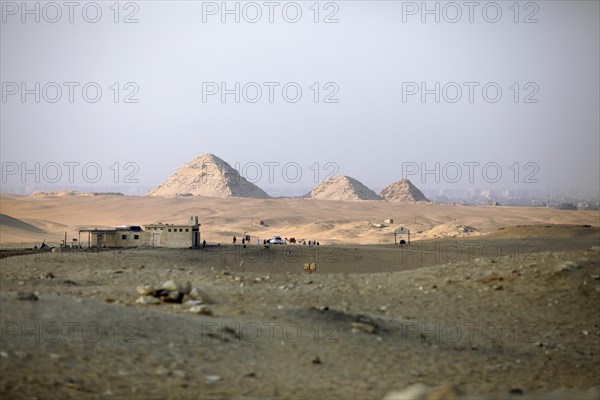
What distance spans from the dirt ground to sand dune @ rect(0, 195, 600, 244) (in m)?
39.8

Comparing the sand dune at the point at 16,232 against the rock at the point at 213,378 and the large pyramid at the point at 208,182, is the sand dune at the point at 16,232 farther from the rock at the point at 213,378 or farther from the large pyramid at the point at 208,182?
the large pyramid at the point at 208,182

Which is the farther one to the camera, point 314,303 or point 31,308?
point 314,303

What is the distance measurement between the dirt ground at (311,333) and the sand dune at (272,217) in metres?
39.8

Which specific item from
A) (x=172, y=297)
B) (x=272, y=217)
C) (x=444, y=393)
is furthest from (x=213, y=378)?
(x=272, y=217)

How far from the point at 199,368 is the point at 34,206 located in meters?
95.4

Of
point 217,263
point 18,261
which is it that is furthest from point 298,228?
point 18,261

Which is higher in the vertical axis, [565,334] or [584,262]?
[584,262]

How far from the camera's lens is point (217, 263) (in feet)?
97.3

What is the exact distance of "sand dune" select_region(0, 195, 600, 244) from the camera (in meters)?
64.5

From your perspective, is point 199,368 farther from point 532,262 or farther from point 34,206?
point 34,206

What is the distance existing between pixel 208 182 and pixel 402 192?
106ft

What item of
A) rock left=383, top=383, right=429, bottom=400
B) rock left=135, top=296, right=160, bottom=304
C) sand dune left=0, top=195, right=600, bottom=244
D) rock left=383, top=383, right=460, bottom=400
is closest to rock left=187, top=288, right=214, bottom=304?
rock left=135, top=296, right=160, bottom=304

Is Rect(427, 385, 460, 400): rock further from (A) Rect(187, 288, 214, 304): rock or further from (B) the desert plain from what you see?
(A) Rect(187, 288, 214, 304): rock

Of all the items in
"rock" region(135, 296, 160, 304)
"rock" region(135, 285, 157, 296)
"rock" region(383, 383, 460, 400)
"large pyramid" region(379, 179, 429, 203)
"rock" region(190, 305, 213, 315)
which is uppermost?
"large pyramid" region(379, 179, 429, 203)
